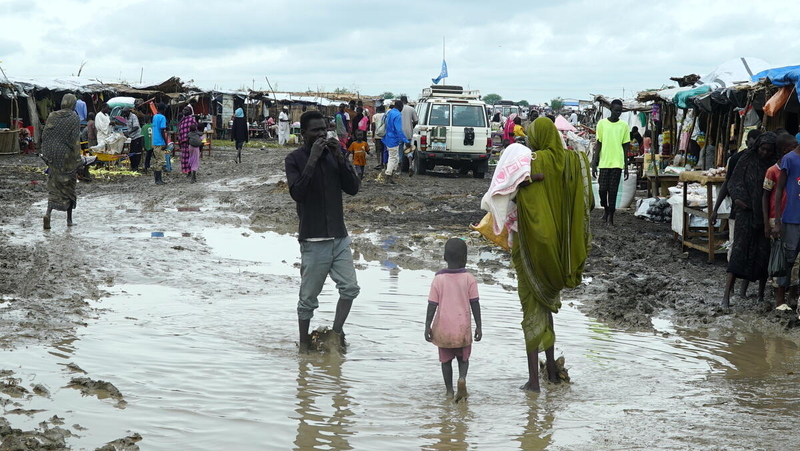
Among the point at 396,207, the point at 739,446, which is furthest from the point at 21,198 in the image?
the point at 739,446

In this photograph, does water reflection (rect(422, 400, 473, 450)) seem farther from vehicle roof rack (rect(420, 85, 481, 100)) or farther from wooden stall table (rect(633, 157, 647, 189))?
vehicle roof rack (rect(420, 85, 481, 100))

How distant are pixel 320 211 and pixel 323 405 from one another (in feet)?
4.95

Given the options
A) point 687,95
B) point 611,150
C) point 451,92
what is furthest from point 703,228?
point 451,92

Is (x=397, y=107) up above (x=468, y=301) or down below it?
above

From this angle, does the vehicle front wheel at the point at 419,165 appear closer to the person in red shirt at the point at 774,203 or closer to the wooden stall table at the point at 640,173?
the wooden stall table at the point at 640,173

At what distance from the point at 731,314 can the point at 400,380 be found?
3591 millimetres

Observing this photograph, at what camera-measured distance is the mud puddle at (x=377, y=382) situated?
446cm

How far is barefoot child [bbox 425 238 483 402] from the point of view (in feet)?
16.5

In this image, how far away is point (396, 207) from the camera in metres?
15.3

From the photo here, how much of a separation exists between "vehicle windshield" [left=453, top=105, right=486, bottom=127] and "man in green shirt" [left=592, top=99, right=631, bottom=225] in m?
9.19

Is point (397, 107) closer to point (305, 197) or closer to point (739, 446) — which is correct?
point (305, 197)

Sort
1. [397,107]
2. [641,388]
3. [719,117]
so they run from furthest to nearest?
[397,107]
[719,117]
[641,388]

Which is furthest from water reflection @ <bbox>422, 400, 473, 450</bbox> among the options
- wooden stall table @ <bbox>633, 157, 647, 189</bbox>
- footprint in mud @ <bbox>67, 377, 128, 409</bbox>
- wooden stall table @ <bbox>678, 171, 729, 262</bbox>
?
wooden stall table @ <bbox>633, 157, 647, 189</bbox>

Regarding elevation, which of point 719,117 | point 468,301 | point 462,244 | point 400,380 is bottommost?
point 400,380
